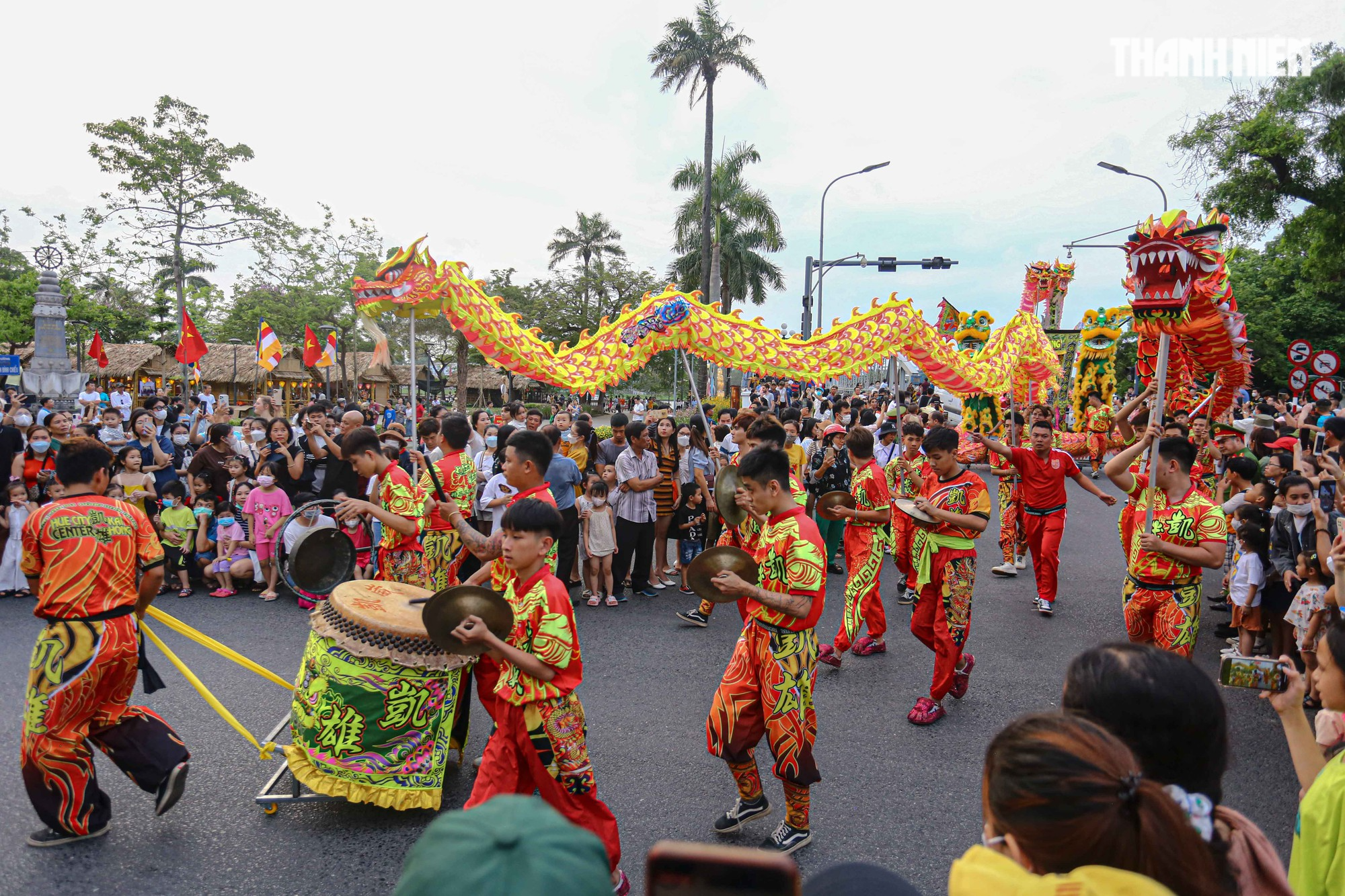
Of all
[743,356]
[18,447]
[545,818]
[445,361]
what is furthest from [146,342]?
[545,818]

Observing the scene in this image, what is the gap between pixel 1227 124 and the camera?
17594 millimetres

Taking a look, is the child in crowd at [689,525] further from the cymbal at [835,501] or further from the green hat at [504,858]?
the green hat at [504,858]

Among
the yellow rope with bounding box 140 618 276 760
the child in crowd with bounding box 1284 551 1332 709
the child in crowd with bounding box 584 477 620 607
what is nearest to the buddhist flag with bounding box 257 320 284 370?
the child in crowd with bounding box 584 477 620 607

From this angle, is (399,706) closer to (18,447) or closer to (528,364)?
(528,364)

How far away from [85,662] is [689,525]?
5644 millimetres

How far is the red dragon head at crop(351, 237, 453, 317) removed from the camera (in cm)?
769

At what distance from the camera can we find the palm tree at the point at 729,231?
30.4 m

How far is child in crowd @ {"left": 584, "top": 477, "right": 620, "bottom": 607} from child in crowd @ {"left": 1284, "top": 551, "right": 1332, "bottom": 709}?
527 centimetres

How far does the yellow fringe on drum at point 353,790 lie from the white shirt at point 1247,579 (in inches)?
229

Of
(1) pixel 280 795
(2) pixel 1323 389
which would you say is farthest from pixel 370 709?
(2) pixel 1323 389

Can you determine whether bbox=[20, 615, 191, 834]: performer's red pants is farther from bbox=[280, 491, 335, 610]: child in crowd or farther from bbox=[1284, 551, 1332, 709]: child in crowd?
bbox=[1284, 551, 1332, 709]: child in crowd

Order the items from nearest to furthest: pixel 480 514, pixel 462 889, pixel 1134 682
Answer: pixel 462 889, pixel 1134 682, pixel 480 514

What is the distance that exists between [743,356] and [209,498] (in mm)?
5995

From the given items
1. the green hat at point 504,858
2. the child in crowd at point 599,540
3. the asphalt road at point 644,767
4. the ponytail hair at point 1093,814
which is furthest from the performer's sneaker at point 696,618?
the green hat at point 504,858
